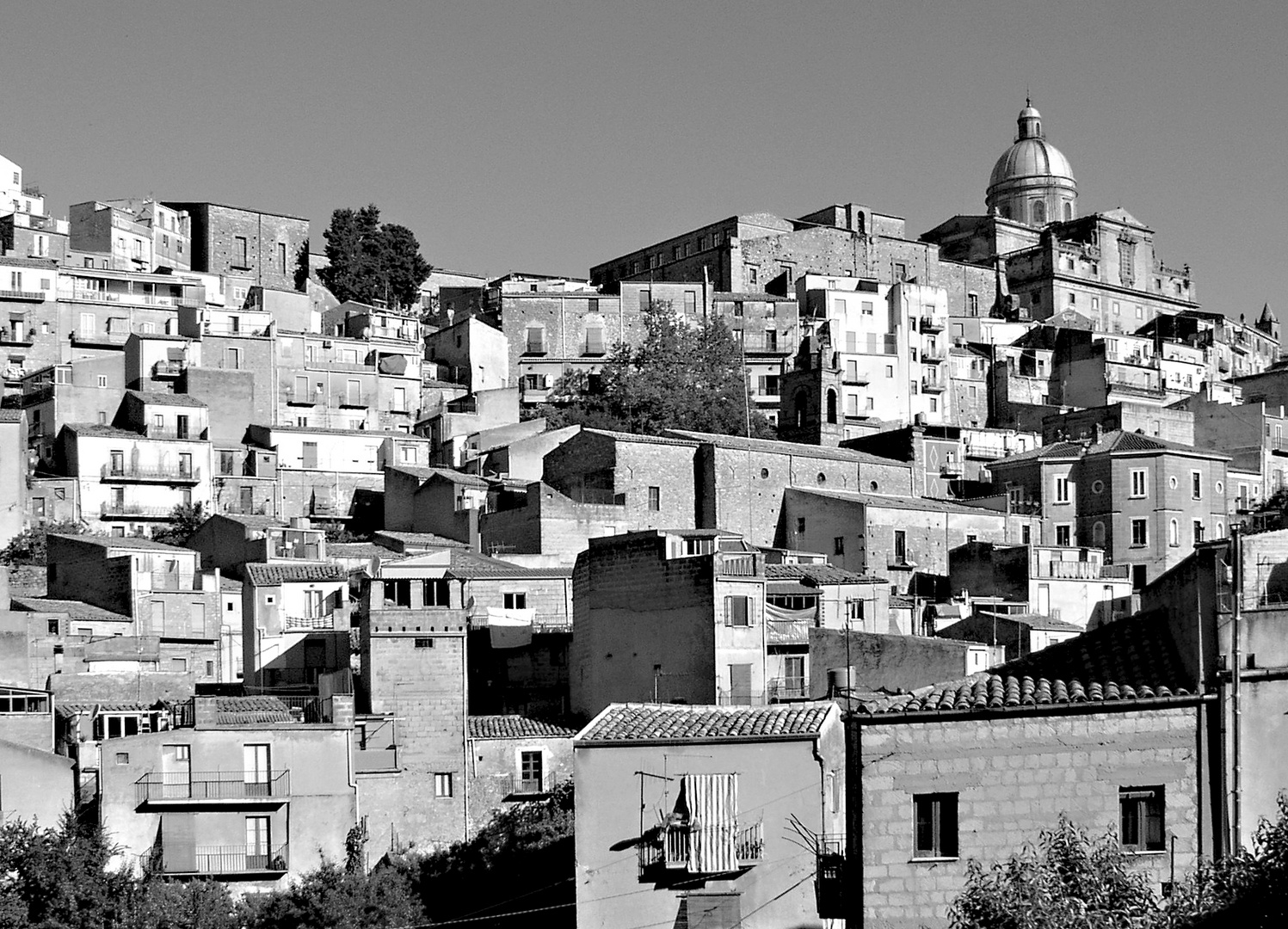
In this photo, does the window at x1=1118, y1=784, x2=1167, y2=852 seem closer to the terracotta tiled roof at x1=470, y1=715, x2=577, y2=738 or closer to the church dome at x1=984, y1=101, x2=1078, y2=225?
the terracotta tiled roof at x1=470, y1=715, x2=577, y2=738

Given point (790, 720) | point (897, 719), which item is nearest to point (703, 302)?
point (790, 720)

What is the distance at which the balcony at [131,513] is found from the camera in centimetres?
6631

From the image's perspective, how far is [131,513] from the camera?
66.4 metres

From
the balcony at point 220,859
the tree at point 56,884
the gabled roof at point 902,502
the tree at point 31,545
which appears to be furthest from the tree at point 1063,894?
the tree at point 31,545

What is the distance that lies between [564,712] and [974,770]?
26.9 meters

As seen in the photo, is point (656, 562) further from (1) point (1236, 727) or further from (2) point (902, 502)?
(1) point (1236, 727)

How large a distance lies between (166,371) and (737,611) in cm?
3720

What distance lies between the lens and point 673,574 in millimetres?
41688

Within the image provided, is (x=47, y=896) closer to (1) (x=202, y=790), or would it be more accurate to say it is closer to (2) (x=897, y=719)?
(1) (x=202, y=790)

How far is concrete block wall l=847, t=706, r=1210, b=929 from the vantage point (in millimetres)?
18922

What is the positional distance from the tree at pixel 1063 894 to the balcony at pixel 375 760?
24.8m

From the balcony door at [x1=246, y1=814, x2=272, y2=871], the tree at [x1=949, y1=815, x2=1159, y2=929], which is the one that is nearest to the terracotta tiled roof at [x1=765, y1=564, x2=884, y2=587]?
the balcony door at [x1=246, y1=814, x2=272, y2=871]

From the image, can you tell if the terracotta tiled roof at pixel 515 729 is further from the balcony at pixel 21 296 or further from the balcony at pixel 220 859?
the balcony at pixel 21 296

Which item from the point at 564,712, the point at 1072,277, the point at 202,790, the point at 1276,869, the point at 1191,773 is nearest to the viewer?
the point at 1276,869
